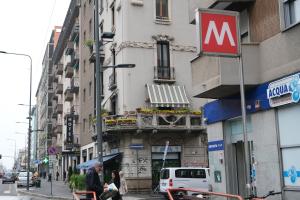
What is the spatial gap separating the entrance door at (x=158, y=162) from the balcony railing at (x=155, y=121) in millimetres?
2550

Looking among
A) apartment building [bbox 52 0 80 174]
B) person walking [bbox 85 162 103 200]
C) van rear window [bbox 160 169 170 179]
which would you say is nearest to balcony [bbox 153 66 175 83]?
van rear window [bbox 160 169 170 179]

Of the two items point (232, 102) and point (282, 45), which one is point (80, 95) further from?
point (282, 45)

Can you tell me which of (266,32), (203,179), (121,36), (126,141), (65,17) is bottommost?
(203,179)

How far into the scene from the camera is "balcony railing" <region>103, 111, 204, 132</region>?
30.8 metres

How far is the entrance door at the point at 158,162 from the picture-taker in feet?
106

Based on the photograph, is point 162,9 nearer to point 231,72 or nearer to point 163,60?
point 163,60

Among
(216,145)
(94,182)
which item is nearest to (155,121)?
(216,145)

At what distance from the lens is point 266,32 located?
14.4 metres

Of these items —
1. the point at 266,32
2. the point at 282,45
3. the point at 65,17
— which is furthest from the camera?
the point at 65,17

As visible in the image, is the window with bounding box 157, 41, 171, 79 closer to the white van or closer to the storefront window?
the white van

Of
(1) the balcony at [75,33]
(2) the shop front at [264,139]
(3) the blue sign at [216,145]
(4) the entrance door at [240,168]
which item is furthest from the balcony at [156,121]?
(1) the balcony at [75,33]

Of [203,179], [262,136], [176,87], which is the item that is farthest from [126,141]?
[262,136]

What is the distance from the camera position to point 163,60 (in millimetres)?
34031

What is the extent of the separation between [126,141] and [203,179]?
7404mm
